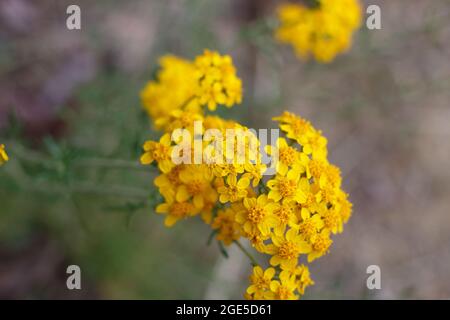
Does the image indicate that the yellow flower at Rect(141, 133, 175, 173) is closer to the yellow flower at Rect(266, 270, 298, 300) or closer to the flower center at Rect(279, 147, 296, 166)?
the flower center at Rect(279, 147, 296, 166)

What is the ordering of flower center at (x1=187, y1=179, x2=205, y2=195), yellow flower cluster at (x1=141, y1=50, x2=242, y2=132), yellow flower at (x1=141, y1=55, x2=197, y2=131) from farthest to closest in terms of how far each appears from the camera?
yellow flower at (x1=141, y1=55, x2=197, y2=131)
yellow flower cluster at (x1=141, y1=50, x2=242, y2=132)
flower center at (x1=187, y1=179, x2=205, y2=195)

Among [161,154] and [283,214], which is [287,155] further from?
[161,154]

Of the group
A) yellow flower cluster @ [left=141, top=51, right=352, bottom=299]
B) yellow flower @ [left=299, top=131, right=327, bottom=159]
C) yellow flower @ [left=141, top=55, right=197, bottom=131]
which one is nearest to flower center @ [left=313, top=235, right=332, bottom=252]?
yellow flower cluster @ [left=141, top=51, right=352, bottom=299]

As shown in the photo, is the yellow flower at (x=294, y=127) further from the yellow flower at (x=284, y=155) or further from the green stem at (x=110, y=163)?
the green stem at (x=110, y=163)

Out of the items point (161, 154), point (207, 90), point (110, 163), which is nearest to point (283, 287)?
point (161, 154)

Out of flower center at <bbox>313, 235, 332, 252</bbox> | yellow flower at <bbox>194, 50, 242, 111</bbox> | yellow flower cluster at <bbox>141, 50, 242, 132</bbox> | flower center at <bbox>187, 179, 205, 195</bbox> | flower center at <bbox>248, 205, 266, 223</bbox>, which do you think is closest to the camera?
flower center at <bbox>248, 205, 266, 223</bbox>
